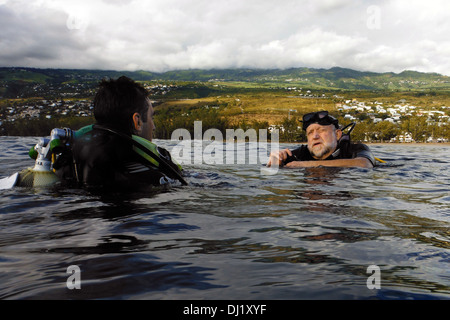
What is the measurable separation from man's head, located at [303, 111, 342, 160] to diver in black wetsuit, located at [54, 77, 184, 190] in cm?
464

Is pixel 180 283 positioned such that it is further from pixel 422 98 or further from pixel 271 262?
pixel 422 98

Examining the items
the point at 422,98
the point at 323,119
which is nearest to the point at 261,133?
the point at 323,119

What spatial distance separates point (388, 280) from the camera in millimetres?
2129

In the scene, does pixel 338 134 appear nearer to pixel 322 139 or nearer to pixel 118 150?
pixel 322 139

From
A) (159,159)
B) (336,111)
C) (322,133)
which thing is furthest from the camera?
(336,111)

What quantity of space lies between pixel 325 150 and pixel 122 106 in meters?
6.08

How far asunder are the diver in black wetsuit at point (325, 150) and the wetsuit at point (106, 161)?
5.35 metres

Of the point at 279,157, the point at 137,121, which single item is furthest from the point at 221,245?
the point at 279,157

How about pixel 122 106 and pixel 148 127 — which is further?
pixel 148 127

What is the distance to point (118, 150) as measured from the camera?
15.3ft

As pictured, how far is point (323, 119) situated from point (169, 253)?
721 cm

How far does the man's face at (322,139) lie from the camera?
29.2 feet

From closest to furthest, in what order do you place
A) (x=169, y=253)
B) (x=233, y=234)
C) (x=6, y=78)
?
(x=169, y=253) → (x=233, y=234) → (x=6, y=78)
